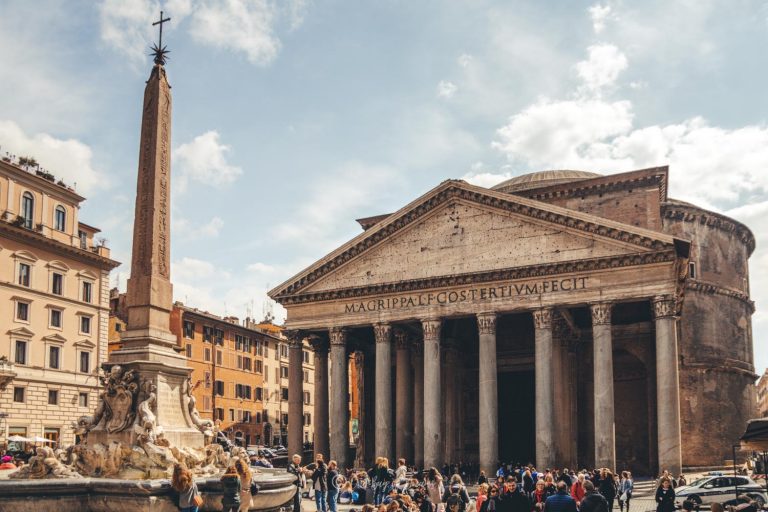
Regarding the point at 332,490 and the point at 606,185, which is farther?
the point at 606,185

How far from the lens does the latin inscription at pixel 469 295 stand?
2750 centimetres

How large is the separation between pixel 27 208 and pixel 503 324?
20.7m

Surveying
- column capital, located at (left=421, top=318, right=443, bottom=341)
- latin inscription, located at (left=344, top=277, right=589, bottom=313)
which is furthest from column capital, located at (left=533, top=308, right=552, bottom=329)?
column capital, located at (left=421, top=318, right=443, bottom=341)

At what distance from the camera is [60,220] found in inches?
1344

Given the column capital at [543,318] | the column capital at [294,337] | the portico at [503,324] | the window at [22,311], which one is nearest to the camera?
the portico at [503,324]

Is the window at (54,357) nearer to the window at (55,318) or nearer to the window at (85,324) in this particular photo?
the window at (55,318)

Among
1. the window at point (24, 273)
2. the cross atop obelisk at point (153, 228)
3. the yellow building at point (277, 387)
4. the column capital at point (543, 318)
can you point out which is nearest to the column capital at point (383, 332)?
the column capital at point (543, 318)

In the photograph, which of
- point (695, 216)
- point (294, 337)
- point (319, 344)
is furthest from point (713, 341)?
point (294, 337)

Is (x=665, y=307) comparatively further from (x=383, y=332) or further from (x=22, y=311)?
(x=22, y=311)

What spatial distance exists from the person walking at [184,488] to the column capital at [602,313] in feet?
67.9

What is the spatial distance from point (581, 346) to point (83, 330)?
855 inches

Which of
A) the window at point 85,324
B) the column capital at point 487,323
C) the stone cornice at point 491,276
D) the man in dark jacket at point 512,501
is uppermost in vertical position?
the stone cornice at point 491,276

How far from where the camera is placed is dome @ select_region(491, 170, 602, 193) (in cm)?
4000

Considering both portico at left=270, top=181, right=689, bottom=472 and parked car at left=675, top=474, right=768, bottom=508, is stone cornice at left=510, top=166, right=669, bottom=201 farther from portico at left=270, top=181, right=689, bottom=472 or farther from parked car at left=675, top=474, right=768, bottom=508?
parked car at left=675, top=474, right=768, bottom=508
